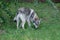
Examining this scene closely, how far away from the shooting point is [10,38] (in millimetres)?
7793

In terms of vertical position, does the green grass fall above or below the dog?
below

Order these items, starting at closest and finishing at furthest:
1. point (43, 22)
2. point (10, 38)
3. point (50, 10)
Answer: point (10, 38)
point (43, 22)
point (50, 10)

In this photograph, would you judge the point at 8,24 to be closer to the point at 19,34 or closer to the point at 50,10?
the point at 19,34

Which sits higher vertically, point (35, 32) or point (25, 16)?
point (25, 16)

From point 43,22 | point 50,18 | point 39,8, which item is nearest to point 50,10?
point 39,8

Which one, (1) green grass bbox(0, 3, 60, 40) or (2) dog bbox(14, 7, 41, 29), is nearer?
(1) green grass bbox(0, 3, 60, 40)

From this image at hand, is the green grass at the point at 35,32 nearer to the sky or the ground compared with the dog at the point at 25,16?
nearer to the ground

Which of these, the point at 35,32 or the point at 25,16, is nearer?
the point at 35,32

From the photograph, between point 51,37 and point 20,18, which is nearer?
point 51,37

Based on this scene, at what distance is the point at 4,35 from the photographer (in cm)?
807

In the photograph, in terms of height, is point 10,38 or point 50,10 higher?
point 10,38

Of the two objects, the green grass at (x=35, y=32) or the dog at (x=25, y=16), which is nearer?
the green grass at (x=35, y=32)

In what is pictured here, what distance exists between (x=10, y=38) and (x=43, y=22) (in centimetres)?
245

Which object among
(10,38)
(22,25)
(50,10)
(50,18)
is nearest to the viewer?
(10,38)
